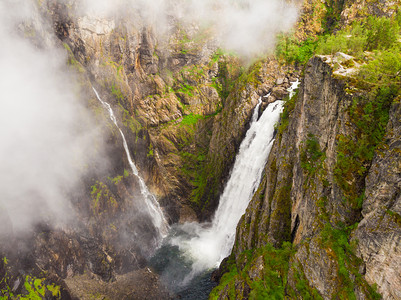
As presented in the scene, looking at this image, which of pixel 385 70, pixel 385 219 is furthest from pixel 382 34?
pixel 385 219

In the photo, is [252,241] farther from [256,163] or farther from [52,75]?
[52,75]

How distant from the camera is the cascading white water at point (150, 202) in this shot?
128 feet

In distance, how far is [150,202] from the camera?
1615 inches

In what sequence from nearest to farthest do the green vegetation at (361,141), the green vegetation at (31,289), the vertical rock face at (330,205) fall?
1. the vertical rock face at (330,205)
2. the green vegetation at (361,141)
3. the green vegetation at (31,289)

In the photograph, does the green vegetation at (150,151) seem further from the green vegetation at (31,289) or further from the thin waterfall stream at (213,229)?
the green vegetation at (31,289)

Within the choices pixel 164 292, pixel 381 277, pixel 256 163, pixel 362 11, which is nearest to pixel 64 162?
pixel 164 292

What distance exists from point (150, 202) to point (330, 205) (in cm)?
3205

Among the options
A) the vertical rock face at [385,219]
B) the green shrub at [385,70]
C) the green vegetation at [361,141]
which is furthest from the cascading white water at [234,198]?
the vertical rock face at [385,219]

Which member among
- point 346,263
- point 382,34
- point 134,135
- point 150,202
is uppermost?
point 382,34

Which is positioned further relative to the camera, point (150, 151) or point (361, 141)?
point (150, 151)

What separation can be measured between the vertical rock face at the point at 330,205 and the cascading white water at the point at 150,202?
20843 millimetres

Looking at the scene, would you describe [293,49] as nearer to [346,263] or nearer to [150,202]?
[150,202]

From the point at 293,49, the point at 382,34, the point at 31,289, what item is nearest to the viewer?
the point at 382,34

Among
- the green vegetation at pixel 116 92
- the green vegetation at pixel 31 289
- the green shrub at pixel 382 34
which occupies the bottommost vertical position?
the green vegetation at pixel 31 289
